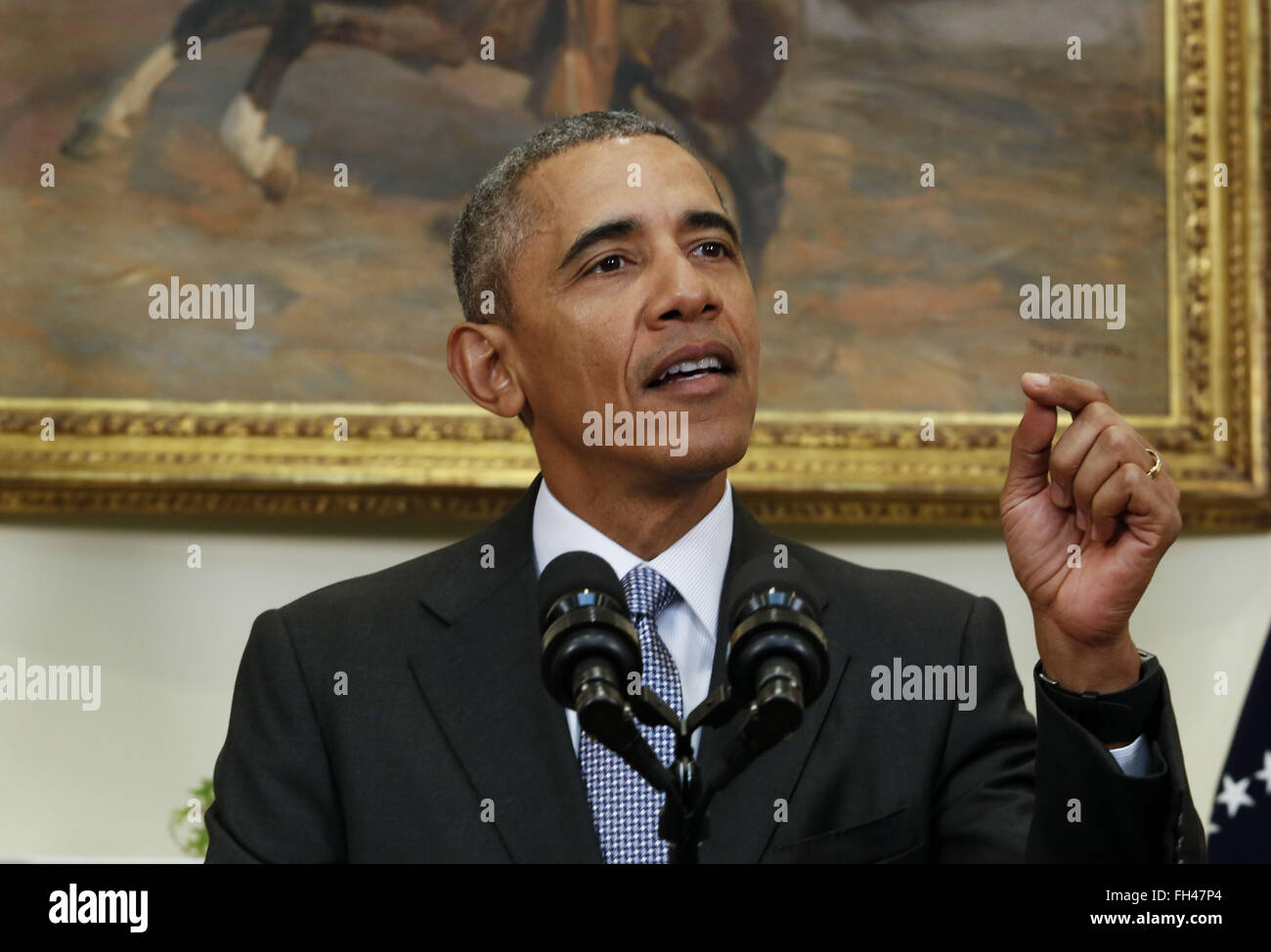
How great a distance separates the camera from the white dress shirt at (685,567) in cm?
192

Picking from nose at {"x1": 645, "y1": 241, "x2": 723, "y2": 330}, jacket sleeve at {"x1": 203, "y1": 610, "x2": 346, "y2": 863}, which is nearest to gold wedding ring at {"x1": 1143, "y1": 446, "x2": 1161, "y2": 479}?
nose at {"x1": 645, "y1": 241, "x2": 723, "y2": 330}

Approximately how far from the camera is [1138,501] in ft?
4.91

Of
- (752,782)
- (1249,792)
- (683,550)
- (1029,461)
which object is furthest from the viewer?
(1249,792)

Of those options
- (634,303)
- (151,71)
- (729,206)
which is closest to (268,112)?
(151,71)

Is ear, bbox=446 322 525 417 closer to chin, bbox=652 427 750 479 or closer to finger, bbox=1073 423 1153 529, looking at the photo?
chin, bbox=652 427 750 479

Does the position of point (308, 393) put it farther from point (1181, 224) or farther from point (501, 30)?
point (1181, 224)

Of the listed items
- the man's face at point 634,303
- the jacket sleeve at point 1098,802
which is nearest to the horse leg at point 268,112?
the man's face at point 634,303

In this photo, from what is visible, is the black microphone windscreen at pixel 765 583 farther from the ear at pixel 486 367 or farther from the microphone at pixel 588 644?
the ear at pixel 486 367

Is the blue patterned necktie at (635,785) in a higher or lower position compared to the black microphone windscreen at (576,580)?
lower

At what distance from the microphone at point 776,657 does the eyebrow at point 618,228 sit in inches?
33.4

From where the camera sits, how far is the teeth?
6.22ft

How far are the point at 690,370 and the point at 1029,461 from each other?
1.56ft

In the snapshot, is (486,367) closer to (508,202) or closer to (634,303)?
(508,202)
